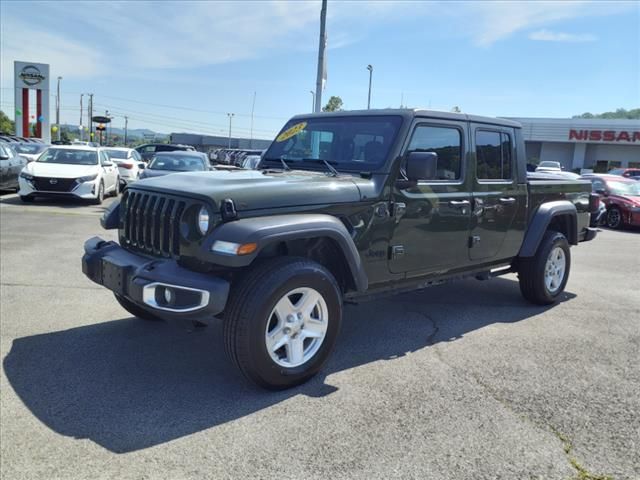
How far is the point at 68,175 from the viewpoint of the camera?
13641 mm

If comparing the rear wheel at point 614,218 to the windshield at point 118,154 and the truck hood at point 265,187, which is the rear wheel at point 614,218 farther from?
the windshield at point 118,154

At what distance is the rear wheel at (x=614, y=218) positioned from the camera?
15.3 m

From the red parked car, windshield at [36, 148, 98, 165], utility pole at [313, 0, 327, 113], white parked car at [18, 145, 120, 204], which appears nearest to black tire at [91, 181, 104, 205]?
white parked car at [18, 145, 120, 204]

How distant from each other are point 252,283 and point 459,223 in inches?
86.1

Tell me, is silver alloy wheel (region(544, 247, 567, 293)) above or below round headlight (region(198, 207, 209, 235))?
below

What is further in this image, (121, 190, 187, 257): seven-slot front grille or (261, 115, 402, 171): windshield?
(261, 115, 402, 171): windshield

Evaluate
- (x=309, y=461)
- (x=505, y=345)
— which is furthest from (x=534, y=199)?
(x=309, y=461)

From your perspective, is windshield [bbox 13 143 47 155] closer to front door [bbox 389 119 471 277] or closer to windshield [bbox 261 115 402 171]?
windshield [bbox 261 115 402 171]

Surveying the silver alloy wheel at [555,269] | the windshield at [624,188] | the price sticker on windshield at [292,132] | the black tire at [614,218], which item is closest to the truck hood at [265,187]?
the price sticker on windshield at [292,132]

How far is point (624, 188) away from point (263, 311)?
1609 cm

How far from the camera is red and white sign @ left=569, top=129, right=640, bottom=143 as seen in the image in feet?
141

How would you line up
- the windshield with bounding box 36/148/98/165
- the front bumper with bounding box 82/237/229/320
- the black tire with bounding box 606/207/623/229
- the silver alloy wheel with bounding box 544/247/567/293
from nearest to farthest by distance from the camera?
the front bumper with bounding box 82/237/229/320 → the silver alloy wheel with bounding box 544/247/567/293 → the windshield with bounding box 36/148/98/165 → the black tire with bounding box 606/207/623/229

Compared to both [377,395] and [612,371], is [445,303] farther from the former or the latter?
[377,395]

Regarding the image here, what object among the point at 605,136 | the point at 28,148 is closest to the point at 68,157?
the point at 28,148
